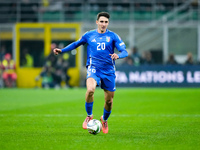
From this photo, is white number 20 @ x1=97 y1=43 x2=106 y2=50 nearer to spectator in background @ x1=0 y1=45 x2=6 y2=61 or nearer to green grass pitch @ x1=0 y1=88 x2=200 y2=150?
green grass pitch @ x1=0 y1=88 x2=200 y2=150

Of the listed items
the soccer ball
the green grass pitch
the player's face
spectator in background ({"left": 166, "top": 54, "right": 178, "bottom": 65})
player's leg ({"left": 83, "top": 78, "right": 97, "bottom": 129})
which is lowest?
the green grass pitch

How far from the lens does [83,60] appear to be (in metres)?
28.7

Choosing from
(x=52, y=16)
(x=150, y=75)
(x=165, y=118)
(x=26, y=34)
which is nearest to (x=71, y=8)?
(x=52, y=16)

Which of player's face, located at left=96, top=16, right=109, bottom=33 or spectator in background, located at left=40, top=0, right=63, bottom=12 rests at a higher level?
spectator in background, located at left=40, top=0, right=63, bottom=12

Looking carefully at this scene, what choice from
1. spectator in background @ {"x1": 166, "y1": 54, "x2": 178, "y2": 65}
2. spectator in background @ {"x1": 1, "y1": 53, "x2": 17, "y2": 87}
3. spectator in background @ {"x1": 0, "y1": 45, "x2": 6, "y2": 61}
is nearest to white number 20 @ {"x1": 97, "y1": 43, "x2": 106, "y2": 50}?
spectator in background @ {"x1": 166, "y1": 54, "x2": 178, "y2": 65}

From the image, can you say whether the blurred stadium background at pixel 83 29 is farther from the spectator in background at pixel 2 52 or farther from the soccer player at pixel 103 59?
the soccer player at pixel 103 59

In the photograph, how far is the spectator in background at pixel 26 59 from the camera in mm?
29062

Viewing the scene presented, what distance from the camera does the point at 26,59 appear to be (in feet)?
95.9

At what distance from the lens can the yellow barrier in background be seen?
2823 centimetres

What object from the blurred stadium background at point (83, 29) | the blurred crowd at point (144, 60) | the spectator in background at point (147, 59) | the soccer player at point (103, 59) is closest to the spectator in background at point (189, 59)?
the blurred crowd at point (144, 60)

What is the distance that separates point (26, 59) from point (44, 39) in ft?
5.38

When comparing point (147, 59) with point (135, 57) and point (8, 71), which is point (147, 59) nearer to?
point (135, 57)

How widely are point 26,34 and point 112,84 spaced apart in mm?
21324

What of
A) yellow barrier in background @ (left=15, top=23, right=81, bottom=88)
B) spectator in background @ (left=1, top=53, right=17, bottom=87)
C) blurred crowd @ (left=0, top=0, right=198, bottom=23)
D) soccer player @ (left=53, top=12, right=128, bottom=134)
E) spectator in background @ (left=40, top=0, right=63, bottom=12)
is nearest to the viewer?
soccer player @ (left=53, top=12, right=128, bottom=134)
